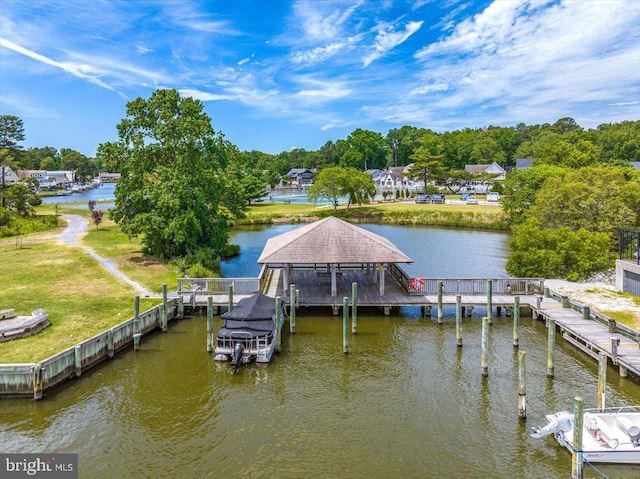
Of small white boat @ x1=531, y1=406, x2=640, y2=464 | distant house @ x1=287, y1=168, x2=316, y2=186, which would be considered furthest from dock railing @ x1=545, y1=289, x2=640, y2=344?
distant house @ x1=287, y1=168, x2=316, y2=186

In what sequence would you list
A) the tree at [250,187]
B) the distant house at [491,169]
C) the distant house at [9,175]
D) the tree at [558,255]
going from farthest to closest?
the distant house at [491,169] → the tree at [250,187] → the distant house at [9,175] → the tree at [558,255]

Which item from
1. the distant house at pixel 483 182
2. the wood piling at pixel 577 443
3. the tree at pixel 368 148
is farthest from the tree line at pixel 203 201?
the tree at pixel 368 148

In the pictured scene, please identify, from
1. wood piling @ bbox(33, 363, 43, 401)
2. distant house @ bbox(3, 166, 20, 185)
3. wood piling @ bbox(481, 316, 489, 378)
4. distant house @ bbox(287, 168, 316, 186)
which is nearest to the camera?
wood piling @ bbox(33, 363, 43, 401)

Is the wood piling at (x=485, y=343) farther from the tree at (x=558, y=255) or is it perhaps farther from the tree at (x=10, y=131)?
the tree at (x=10, y=131)

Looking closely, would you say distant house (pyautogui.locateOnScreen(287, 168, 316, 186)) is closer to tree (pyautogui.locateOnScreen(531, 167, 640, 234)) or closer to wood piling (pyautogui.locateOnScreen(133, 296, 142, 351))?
tree (pyautogui.locateOnScreen(531, 167, 640, 234))

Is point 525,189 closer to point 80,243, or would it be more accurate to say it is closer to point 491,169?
point 491,169

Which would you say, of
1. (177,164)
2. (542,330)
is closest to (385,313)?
(542,330)
